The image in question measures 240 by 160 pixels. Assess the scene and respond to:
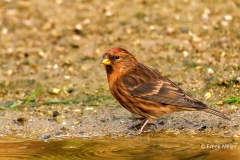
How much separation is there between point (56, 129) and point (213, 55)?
3.06 metres

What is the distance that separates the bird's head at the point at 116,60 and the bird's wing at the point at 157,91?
0.14m

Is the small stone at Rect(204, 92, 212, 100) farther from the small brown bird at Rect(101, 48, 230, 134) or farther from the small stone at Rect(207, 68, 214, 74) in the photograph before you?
the small brown bird at Rect(101, 48, 230, 134)

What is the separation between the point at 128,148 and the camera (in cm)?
653

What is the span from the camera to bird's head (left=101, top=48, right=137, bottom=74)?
296 inches

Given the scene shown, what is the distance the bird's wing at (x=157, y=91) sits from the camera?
7.08m

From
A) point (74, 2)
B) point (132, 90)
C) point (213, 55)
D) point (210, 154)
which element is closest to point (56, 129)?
point (132, 90)

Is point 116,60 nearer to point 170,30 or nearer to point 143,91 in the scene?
point 143,91

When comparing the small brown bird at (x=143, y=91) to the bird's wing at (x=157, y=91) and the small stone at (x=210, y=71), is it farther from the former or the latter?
the small stone at (x=210, y=71)

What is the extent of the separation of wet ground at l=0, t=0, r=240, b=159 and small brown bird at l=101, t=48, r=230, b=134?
265 mm

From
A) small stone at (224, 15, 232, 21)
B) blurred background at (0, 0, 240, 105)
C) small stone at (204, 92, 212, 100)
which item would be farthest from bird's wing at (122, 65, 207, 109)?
small stone at (224, 15, 232, 21)

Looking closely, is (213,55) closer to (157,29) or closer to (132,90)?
(157,29)

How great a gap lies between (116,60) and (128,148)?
147cm

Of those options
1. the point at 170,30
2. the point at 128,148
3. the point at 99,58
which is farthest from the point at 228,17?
the point at 128,148

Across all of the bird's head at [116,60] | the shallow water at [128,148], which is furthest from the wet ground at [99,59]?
the bird's head at [116,60]
